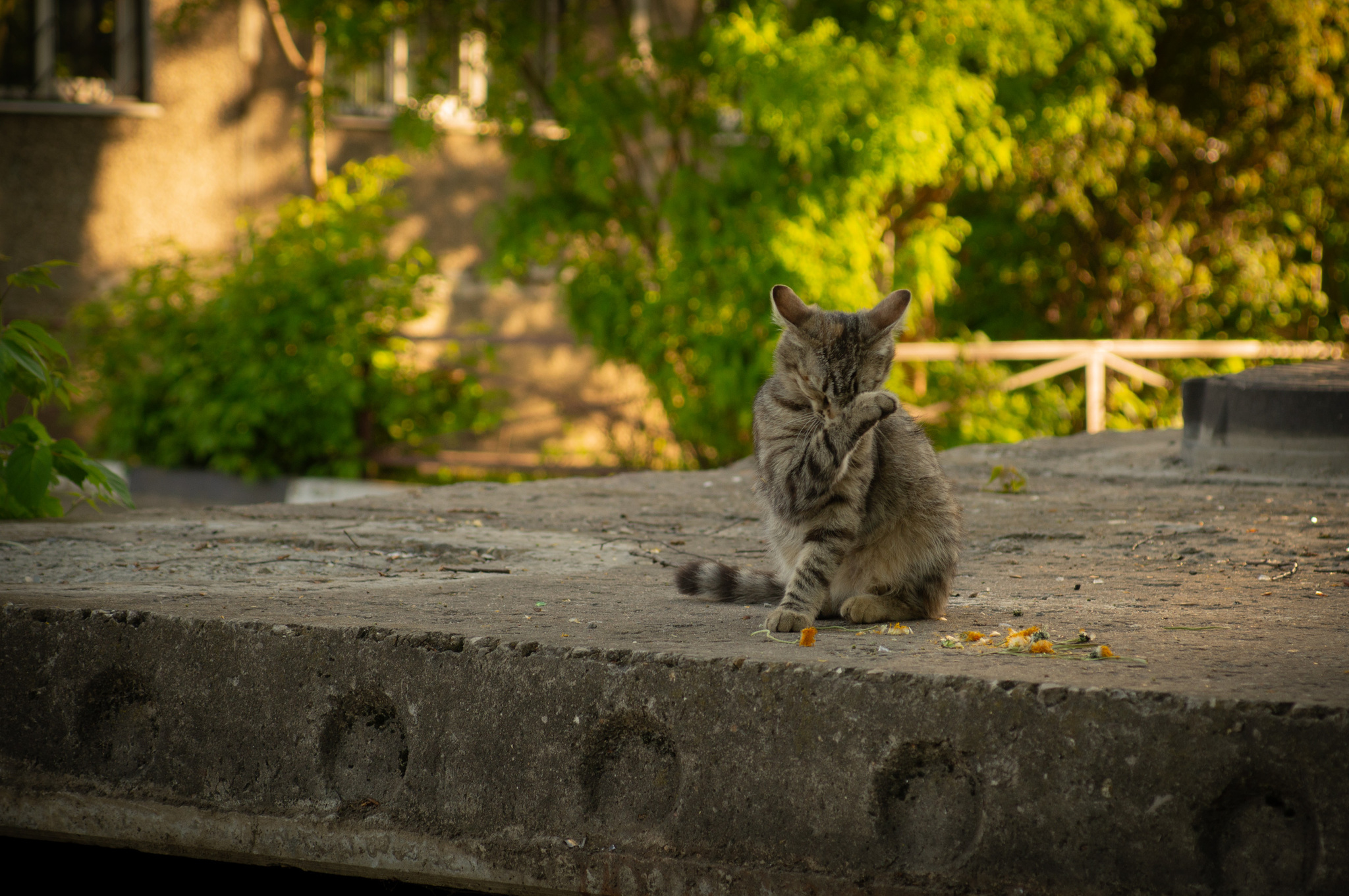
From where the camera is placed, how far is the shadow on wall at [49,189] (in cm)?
1399

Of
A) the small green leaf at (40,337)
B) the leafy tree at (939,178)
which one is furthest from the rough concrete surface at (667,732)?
the leafy tree at (939,178)

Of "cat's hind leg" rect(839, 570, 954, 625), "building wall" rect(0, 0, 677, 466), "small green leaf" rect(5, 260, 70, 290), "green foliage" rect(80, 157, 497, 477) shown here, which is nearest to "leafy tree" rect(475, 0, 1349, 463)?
"green foliage" rect(80, 157, 497, 477)

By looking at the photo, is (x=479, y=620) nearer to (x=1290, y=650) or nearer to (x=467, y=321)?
(x=1290, y=650)

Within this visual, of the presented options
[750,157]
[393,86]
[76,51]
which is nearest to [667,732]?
[750,157]

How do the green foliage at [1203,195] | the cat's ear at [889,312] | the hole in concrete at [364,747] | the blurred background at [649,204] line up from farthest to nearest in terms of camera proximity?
the green foliage at [1203,195] < the blurred background at [649,204] < the cat's ear at [889,312] < the hole in concrete at [364,747]

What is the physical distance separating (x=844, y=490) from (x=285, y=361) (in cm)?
823

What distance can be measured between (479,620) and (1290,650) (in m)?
1.90

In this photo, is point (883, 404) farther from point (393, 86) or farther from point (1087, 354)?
point (393, 86)

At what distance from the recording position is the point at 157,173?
14227mm

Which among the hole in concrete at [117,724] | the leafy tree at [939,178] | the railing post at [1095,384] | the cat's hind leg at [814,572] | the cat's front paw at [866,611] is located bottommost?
the hole in concrete at [117,724]

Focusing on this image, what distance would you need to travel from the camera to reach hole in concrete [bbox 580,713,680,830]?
8.84 ft

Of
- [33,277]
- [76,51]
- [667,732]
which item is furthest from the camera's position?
[76,51]

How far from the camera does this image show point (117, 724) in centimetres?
310

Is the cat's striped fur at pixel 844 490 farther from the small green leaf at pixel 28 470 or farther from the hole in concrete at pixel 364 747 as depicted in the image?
the small green leaf at pixel 28 470
